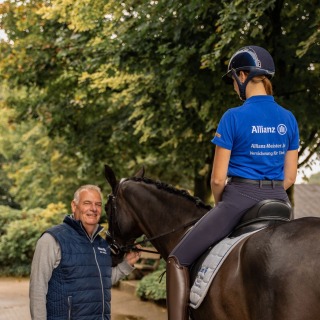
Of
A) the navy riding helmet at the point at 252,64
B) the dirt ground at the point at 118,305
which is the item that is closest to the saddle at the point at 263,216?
the navy riding helmet at the point at 252,64

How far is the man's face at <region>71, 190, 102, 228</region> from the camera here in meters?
4.66

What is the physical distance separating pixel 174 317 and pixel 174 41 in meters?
6.29

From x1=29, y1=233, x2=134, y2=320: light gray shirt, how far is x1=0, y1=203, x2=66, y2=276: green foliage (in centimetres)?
1326

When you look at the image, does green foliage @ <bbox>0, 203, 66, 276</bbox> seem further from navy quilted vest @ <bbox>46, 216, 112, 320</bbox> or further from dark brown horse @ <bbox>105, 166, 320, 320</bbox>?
dark brown horse @ <bbox>105, 166, 320, 320</bbox>

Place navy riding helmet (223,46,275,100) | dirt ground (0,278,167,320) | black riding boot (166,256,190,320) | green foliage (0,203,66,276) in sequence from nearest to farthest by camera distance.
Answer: navy riding helmet (223,46,275,100) < black riding boot (166,256,190,320) < dirt ground (0,278,167,320) < green foliage (0,203,66,276)

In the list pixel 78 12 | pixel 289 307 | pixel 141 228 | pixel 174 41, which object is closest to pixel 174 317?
pixel 289 307

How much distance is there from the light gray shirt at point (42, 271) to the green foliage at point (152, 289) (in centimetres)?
752

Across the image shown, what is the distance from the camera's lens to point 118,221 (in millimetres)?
5582

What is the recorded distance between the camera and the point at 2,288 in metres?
14.9

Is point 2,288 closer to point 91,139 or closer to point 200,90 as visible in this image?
point 91,139

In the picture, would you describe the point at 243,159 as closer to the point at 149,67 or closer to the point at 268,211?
the point at 268,211

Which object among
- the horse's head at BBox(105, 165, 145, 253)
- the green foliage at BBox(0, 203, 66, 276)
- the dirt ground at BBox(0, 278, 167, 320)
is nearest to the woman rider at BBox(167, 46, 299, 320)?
the horse's head at BBox(105, 165, 145, 253)

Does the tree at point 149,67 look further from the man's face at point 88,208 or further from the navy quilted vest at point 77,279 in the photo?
the navy quilted vest at point 77,279

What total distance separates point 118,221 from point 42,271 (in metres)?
1.34
